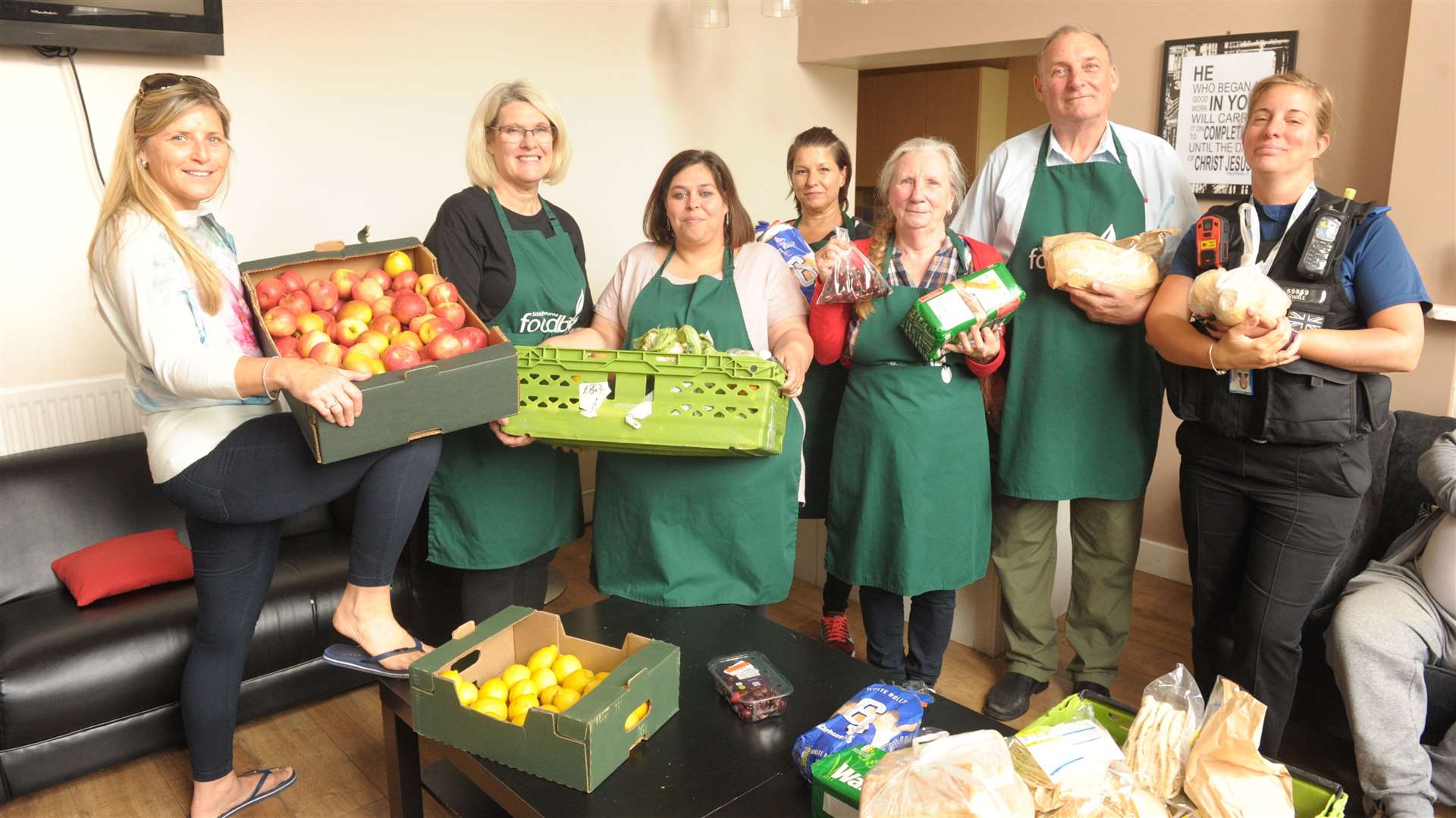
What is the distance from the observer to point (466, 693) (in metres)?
1.55

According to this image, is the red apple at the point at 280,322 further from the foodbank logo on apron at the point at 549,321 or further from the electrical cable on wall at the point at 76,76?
the electrical cable on wall at the point at 76,76

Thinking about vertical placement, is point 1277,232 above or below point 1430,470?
above

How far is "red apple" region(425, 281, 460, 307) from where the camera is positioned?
1953 millimetres

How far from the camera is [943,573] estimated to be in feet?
7.60

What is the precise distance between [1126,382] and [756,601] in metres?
0.99

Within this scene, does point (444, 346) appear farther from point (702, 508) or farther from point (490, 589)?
point (490, 589)

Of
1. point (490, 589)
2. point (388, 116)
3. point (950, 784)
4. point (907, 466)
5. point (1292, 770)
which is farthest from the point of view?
point (388, 116)

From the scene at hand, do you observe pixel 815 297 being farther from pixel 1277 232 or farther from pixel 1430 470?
pixel 1430 470

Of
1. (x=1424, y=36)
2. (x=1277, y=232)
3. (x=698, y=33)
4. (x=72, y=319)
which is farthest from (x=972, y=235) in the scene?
(x=72, y=319)

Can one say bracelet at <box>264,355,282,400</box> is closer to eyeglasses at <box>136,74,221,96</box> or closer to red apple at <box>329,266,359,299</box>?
red apple at <box>329,266,359,299</box>

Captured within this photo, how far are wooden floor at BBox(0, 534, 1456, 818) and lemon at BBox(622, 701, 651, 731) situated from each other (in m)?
0.87

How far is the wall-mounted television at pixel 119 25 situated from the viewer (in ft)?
8.38

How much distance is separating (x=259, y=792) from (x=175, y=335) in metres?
1.06

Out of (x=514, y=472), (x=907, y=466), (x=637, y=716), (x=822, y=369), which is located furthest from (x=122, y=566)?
(x=907, y=466)
